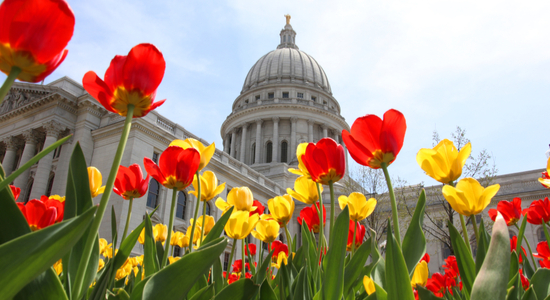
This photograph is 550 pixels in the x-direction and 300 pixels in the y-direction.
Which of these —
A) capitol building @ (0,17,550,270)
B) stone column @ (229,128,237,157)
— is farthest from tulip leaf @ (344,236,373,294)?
stone column @ (229,128,237,157)

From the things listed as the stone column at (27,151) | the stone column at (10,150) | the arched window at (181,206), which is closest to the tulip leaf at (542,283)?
the arched window at (181,206)

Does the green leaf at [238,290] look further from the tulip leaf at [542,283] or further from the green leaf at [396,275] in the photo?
the tulip leaf at [542,283]

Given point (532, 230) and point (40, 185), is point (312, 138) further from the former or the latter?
point (40, 185)

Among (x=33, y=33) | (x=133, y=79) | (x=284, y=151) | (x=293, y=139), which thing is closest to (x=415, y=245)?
(x=133, y=79)

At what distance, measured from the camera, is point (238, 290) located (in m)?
1.17

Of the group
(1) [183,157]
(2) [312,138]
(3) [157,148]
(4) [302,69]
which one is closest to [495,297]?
(1) [183,157]

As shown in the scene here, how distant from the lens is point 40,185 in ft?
72.6

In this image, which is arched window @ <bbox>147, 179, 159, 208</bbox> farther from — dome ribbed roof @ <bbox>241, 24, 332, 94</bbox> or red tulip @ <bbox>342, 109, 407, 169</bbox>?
dome ribbed roof @ <bbox>241, 24, 332, 94</bbox>

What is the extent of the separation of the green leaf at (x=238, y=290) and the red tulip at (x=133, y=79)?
0.63 meters

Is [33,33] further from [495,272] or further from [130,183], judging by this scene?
[495,272]

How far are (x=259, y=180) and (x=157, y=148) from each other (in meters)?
12.1

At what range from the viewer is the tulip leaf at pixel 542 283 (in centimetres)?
161

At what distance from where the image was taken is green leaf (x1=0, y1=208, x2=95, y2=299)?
732mm

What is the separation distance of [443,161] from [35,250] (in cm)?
155
